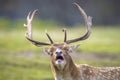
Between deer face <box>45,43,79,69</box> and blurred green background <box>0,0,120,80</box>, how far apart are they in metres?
5.40

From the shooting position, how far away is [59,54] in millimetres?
17031

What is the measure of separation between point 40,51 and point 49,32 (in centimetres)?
985

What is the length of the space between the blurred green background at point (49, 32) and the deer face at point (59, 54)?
17.7 feet

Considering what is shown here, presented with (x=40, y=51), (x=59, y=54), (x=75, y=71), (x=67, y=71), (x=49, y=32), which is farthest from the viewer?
(x=49, y=32)

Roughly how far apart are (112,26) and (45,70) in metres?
22.3

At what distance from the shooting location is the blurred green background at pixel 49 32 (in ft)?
95.2

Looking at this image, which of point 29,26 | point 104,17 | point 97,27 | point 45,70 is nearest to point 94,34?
point 97,27

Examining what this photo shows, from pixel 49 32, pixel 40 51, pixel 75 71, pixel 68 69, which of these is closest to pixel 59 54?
pixel 68 69

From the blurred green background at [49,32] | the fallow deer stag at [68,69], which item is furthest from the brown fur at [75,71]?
the blurred green background at [49,32]

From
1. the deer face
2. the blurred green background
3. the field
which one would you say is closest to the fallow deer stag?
the deer face

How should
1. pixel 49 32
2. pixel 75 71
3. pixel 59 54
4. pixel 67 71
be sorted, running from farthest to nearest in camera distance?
pixel 49 32, pixel 75 71, pixel 67 71, pixel 59 54

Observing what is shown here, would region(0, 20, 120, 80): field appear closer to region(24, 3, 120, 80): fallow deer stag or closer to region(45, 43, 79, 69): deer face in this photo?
region(24, 3, 120, 80): fallow deer stag

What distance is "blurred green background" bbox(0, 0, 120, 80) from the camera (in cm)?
2903

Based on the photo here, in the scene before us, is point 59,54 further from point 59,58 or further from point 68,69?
point 68,69
